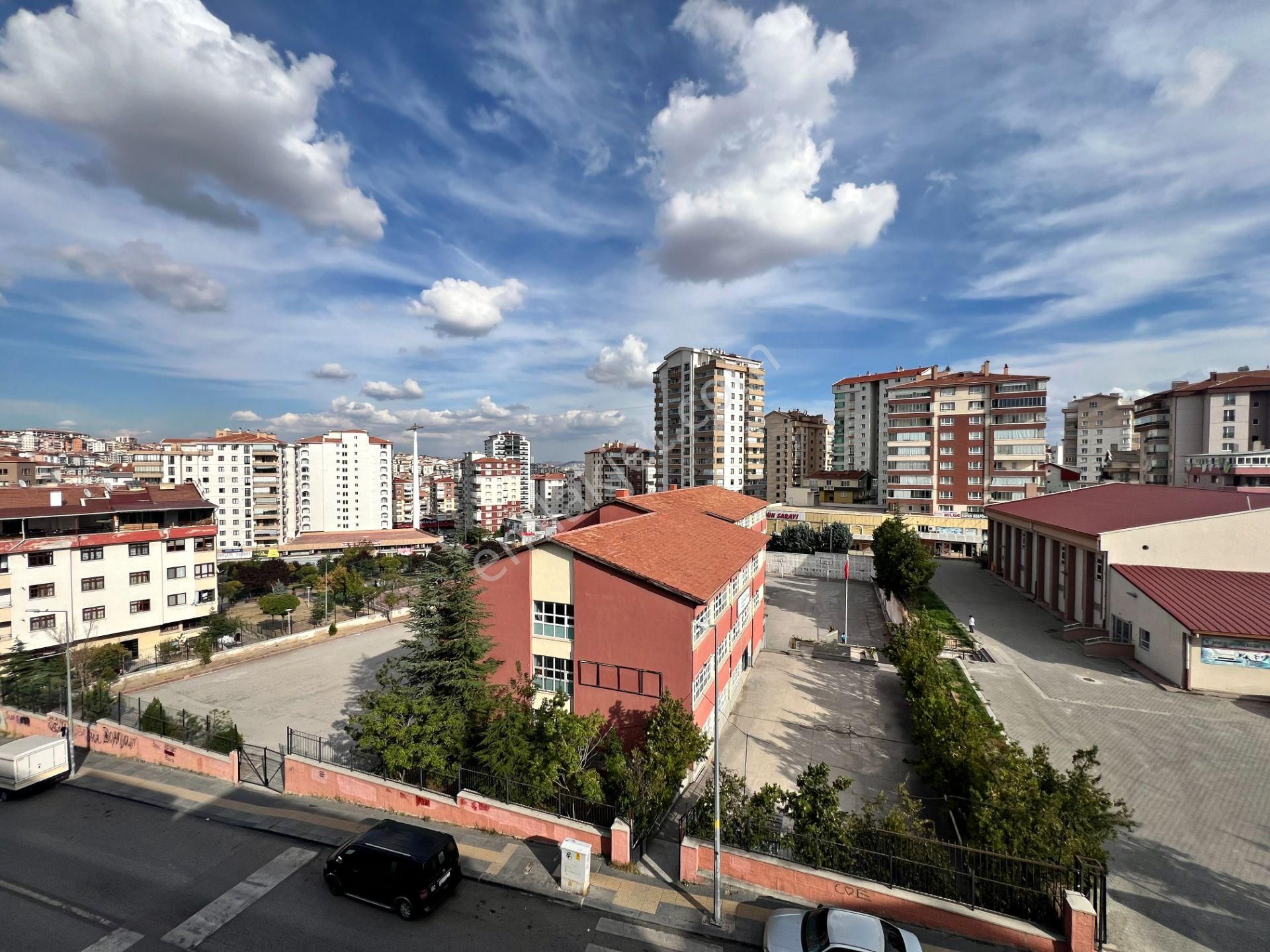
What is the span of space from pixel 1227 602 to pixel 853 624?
1570 cm

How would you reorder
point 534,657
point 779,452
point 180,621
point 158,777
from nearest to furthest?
point 158,777 → point 534,657 → point 180,621 → point 779,452

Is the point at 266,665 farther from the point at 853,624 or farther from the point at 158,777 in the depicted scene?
the point at 853,624

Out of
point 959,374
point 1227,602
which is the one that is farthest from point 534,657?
point 959,374

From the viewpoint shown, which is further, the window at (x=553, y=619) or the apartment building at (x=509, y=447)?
the apartment building at (x=509, y=447)

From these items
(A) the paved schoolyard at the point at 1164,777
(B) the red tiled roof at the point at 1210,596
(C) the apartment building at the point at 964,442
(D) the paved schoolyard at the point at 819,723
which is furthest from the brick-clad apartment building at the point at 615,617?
(C) the apartment building at the point at 964,442

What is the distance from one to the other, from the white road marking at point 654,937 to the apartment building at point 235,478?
84375 millimetres

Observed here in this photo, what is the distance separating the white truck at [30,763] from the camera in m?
A: 14.8

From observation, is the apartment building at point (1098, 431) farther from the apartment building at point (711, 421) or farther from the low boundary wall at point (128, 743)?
the low boundary wall at point (128, 743)

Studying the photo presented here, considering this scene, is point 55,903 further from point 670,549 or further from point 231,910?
point 670,549

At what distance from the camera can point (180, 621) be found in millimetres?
37281

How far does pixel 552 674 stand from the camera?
685 inches

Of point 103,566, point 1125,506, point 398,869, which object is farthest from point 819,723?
point 103,566

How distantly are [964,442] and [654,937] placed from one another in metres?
63.2

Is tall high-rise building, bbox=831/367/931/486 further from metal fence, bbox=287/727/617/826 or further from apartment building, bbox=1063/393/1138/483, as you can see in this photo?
metal fence, bbox=287/727/617/826
